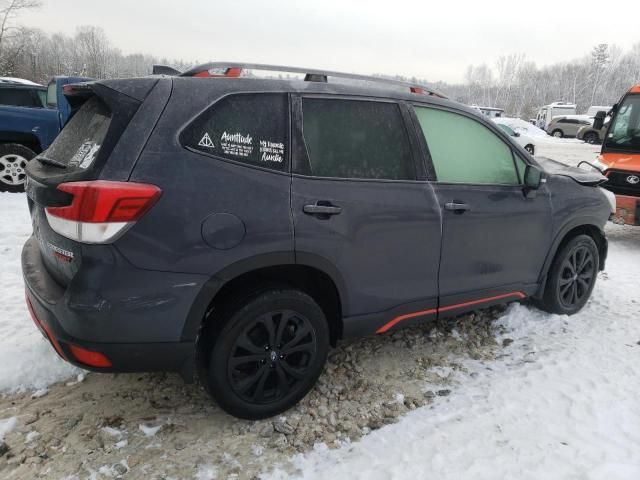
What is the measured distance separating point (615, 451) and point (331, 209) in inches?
75.7

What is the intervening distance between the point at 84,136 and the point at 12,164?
6.56 m

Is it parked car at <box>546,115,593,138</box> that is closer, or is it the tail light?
the tail light

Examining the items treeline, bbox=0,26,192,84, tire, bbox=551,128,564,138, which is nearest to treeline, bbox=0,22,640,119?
treeline, bbox=0,26,192,84

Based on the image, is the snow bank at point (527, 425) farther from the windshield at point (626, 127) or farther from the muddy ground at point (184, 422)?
the windshield at point (626, 127)

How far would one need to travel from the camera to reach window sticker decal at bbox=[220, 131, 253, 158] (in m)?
2.40

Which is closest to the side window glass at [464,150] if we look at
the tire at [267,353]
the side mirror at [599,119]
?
the tire at [267,353]

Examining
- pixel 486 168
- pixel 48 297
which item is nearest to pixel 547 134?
pixel 486 168

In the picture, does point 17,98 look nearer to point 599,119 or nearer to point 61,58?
point 599,119

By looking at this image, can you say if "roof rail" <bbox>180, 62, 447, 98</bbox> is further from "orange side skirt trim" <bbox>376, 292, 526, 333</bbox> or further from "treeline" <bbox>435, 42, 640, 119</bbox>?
"treeline" <bbox>435, 42, 640, 119</bbox>

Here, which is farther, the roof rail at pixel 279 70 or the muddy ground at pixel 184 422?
the roof rail at pixel 279 70

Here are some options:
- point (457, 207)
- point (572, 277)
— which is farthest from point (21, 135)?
point (572, 277)

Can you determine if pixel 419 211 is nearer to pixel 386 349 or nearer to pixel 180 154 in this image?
pixel 386 349

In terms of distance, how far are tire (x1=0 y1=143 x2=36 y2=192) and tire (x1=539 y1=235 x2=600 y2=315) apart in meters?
7.77

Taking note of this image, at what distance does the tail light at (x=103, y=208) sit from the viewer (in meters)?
2.06
